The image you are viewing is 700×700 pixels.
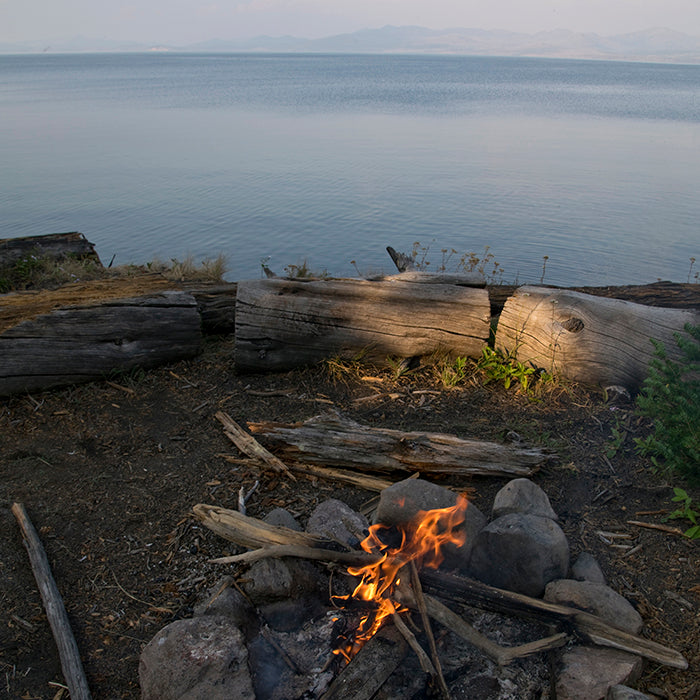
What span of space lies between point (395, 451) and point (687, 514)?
6.09 feet

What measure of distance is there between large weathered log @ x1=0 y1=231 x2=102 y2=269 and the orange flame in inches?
276

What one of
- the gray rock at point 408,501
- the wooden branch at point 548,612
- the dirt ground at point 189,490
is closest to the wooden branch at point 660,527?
the dirt ground at point 189,490

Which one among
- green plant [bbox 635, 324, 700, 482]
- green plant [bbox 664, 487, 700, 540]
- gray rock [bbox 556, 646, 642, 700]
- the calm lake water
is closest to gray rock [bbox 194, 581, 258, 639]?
gray rock [bbox 556, 646, 642, 700]

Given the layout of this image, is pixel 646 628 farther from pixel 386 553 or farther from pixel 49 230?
pixel 49 230

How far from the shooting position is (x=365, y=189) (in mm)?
16703

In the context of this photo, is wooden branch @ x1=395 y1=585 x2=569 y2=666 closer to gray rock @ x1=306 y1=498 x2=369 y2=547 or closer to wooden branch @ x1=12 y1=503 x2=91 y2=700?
gray rock @ x1=306 y1=498 x2=369 y2=547

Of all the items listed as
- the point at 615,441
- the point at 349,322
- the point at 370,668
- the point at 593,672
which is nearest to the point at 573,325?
the point at 615,441

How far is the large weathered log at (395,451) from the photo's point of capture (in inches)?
170

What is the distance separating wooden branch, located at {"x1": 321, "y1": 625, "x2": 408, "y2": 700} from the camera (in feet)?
9.12

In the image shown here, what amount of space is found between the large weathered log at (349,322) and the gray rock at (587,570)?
8.87ft

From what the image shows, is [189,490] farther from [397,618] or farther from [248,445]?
[397,618]

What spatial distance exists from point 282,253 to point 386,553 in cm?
988

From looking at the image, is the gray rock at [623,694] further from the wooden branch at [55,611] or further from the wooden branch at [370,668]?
the wooden branch at [55,611]

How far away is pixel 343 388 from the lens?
5734mm
